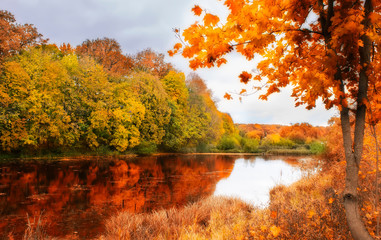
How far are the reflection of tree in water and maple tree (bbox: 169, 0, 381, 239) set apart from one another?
585 cm

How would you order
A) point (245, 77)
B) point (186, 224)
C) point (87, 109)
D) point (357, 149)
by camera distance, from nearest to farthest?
1. point (357, 149)
2. point (245, 77)
3. point (186, 224)
4. point (87, 109)

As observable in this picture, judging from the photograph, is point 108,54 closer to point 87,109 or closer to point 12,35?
point 87,109

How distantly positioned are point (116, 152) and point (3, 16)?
A: 578 inches

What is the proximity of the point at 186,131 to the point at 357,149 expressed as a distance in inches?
1191

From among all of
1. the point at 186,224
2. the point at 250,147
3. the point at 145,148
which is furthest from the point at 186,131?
the point at 186,224

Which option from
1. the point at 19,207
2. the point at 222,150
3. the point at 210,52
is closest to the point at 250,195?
the point at 19,207

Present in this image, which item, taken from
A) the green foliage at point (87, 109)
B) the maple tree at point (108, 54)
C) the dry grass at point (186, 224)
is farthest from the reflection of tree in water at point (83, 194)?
the maple tree at point (108, 54)

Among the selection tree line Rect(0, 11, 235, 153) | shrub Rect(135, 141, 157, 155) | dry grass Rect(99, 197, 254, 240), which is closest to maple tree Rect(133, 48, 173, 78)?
tree line Rect(0, 11, 235, 153)

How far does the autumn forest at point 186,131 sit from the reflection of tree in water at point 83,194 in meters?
0.06

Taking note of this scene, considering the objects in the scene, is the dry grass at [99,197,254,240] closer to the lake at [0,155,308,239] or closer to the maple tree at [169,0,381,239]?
the lake at [0,155,308,239]

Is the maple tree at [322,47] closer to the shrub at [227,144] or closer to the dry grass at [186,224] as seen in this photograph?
the dry grass at [186,224]

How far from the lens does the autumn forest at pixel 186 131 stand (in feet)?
9.25

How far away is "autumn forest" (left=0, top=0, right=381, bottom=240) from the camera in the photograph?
2818 millimetres

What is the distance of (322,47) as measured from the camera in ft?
11.5
